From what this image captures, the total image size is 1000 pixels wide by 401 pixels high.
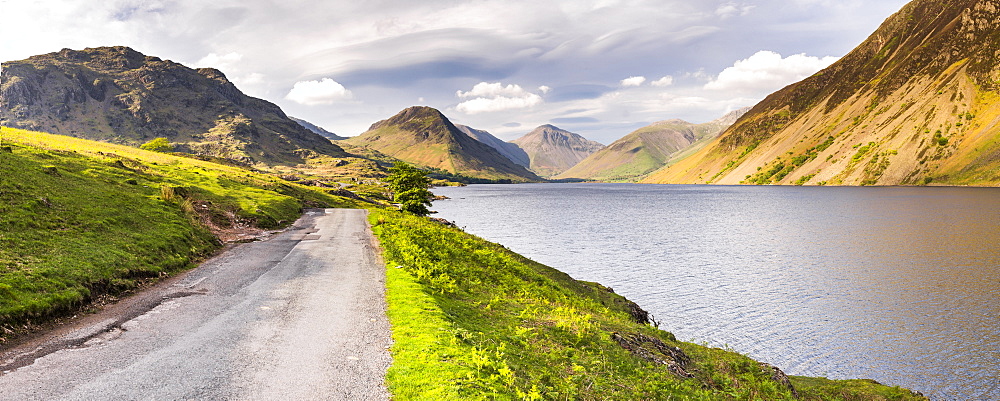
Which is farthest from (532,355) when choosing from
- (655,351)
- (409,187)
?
(409,187)

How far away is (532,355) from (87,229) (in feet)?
85.6

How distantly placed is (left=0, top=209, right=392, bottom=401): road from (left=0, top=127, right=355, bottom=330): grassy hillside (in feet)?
5.54

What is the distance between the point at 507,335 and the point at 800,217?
109364 mm

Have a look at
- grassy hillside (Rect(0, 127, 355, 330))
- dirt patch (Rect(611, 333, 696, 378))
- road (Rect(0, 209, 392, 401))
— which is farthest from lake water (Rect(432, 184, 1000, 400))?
grassy hillside (Rect(0, 127, 355, 330))

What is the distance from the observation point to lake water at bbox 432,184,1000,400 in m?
25.4

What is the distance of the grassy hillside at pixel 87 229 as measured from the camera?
16.4 metres

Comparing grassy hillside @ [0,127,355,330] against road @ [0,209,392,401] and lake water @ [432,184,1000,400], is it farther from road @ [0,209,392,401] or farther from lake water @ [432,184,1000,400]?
lake water @ [432,184,1000,400]

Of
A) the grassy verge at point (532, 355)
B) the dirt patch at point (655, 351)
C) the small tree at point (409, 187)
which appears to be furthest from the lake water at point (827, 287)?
the small tree at point (409, 187)

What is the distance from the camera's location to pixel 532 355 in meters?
13.8

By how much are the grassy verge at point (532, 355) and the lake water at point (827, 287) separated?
669cm

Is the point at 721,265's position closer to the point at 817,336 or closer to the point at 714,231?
the point at 817,336

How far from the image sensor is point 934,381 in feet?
74.2

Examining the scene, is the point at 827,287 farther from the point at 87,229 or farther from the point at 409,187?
the point at 87,229

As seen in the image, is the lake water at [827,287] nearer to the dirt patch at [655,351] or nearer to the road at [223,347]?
the dirt patch at [655,351]
